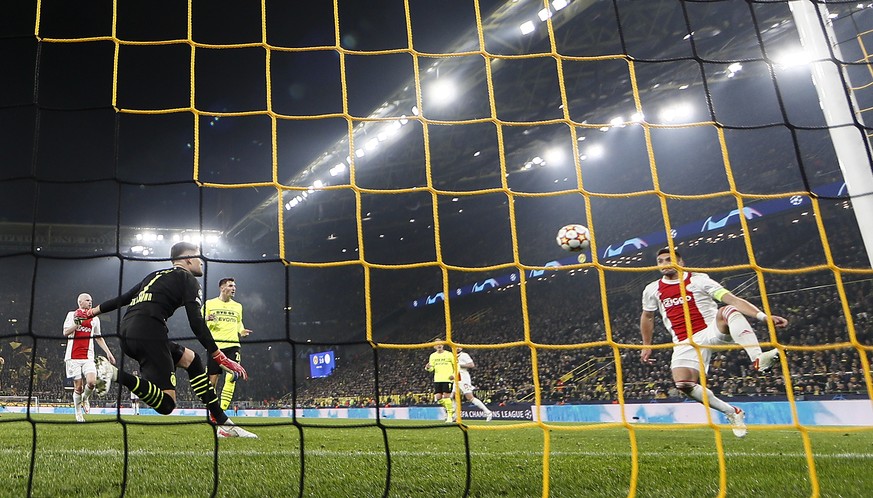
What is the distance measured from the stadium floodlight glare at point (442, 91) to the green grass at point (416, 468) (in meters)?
10.7

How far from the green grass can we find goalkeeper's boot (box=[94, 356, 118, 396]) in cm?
51

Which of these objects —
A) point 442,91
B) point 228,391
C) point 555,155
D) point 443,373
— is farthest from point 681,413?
point 555,155

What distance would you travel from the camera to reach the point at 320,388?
72.6 ft

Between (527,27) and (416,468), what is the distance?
11126 millimetres

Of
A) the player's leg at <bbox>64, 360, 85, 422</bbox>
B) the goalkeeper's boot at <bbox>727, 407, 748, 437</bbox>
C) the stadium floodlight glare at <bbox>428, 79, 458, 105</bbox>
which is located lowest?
the goalkeeper's boot at <bbox>727, 407, 748, 437</bbox>

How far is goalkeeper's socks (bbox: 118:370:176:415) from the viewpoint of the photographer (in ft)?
11.8

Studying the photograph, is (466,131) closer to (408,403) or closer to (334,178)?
(334,178)

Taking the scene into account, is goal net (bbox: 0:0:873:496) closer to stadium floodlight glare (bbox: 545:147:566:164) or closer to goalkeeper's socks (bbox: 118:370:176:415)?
stadium floodlight glare (bbox: 545:147:566:164)

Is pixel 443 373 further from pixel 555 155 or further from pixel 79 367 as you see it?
pixel 555 155

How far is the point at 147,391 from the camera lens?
→ 3.64 metres

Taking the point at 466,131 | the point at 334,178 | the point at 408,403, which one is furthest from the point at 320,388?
the point at 466,131

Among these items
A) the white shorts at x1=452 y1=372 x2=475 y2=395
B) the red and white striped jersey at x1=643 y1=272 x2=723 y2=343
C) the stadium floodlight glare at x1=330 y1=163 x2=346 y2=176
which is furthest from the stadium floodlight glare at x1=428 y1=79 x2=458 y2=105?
the red and white striped jersey at x1=643 y1=272 x2=723 y2=343

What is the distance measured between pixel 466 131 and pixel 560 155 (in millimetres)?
3947

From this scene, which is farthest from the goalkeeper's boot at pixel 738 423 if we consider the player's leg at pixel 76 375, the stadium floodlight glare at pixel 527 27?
the stadium floodlight glare at pixel 527 27
